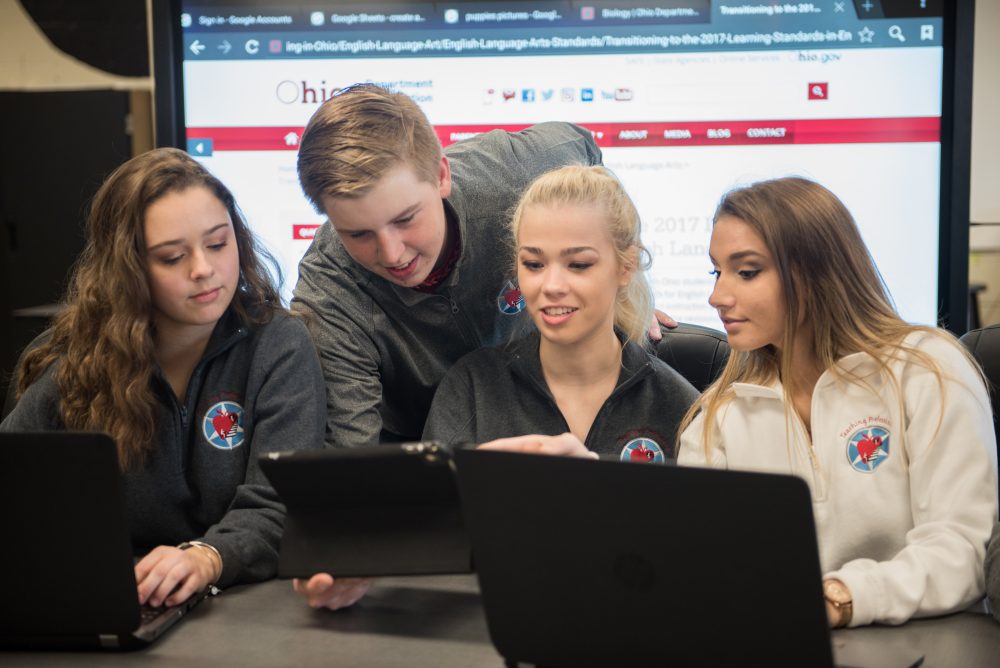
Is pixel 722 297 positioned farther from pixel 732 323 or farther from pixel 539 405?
pixel 539 405

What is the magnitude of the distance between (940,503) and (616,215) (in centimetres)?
74

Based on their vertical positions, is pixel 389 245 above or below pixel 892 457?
above

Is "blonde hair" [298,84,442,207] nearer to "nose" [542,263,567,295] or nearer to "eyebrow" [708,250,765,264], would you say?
"nose" [542,263,567,295]

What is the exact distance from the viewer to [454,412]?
1843 millimetres

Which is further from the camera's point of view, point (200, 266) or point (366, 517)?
point (200, 266)

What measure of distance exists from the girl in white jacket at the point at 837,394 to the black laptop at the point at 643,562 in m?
0.52

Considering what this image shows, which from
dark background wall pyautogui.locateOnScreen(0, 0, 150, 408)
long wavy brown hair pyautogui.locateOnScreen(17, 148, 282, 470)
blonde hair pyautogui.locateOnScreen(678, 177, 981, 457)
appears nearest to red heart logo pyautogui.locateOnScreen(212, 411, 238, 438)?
long wavy brown hair pyautogui.locateOnScreen(17, 148, 282, 470)

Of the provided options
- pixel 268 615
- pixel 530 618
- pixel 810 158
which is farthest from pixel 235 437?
pixel 810 158

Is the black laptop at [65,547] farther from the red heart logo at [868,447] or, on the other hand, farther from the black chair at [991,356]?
the black chair at [991,356]

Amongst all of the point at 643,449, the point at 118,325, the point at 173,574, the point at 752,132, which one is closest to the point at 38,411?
the point at 118,325

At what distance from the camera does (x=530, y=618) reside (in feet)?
3.40

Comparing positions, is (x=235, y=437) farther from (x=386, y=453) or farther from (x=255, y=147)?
(x=255, y=147)

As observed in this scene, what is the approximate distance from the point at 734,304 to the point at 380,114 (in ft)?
2.41

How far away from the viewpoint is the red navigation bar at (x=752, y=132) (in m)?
2.22
